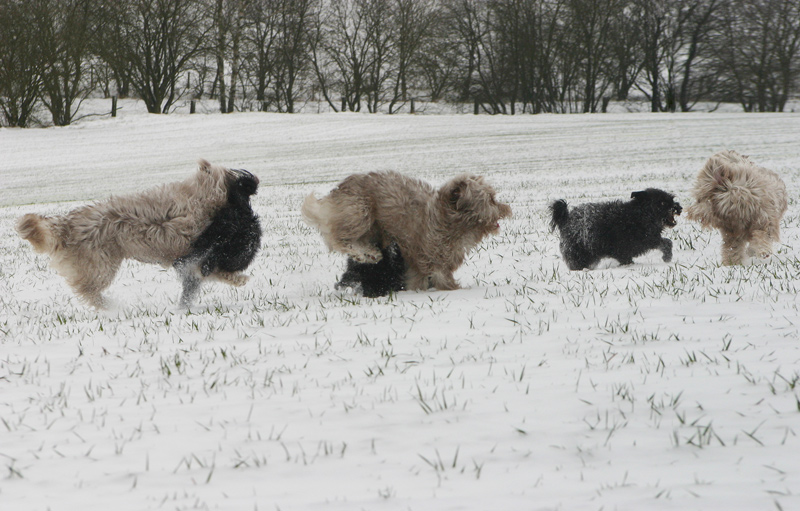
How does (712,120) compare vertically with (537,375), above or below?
above

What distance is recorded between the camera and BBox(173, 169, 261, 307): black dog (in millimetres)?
5949

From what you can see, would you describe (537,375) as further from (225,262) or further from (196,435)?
(225,262)

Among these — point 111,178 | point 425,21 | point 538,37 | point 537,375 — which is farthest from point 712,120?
point 537,375

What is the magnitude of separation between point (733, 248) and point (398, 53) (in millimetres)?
51123

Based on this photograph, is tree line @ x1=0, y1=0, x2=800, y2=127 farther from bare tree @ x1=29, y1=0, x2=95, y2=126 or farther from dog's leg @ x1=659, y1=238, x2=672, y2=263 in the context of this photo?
dog's leg @ x1=659, y1=238, x2=672, y2=263

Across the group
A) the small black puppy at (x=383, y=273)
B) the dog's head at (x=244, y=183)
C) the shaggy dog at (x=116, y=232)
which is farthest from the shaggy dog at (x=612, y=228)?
the shaggy dog at (x=116, y=232)

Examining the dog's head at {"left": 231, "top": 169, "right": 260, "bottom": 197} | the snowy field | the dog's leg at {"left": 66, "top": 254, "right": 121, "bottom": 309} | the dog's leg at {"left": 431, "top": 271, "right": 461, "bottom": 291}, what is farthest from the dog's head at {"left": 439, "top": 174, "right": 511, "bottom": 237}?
the dog's leg at {"left": 66, "top": 254, "right": 121, "bottom": 309}

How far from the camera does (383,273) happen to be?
6.03 metres

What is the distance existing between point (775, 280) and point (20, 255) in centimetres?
1017

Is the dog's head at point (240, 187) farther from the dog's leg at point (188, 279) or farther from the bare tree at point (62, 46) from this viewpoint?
the bare tree at point (62, 46)

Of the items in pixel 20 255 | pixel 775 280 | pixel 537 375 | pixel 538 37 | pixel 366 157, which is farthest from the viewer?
pixel 538 37

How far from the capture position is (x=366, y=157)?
29.3 metres

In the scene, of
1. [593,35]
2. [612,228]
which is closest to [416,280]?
[612,228]

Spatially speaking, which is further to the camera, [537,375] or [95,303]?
[95,303]
